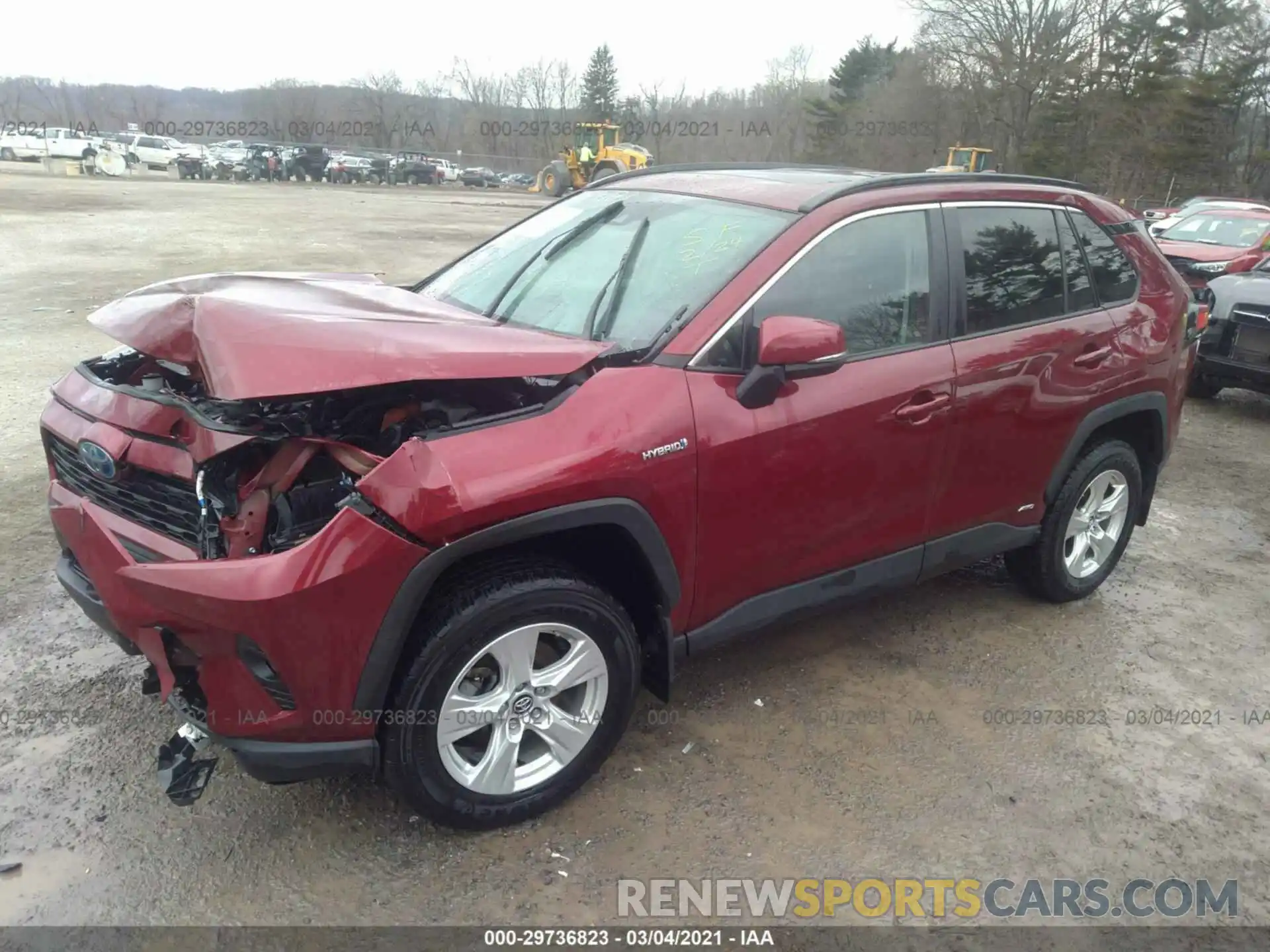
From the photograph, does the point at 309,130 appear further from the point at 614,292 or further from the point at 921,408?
the point at 921,408

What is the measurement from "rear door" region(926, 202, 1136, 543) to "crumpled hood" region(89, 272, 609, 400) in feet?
5.07

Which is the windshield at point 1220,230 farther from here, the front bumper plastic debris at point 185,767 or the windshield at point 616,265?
the front bumper plastic debris at point 185,767

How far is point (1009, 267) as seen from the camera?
11.8 ft

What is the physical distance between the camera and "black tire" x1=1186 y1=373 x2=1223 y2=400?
8125 mm

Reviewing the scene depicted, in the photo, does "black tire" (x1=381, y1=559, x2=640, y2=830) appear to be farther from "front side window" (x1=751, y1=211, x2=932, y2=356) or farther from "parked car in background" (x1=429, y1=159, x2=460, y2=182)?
"parked car in background" (x1=429, y1=159, x2=460, y2=182)

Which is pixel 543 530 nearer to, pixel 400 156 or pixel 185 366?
pixel 185 366

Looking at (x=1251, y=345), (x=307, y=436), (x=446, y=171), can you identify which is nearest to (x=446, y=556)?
(x=307, y=436)

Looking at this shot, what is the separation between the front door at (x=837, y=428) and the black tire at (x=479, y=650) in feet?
1.18

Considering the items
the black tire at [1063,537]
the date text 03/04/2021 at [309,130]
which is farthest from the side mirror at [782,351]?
the date text 03/04/2021 at [309,130]

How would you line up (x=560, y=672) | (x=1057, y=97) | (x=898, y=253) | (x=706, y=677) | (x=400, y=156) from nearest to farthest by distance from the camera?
(x=560, y=672), (x=898, y=253), (x=706, y=677), (x=1057, y=97), (x=400, y=156)

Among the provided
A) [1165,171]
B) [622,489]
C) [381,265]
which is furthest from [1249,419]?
[1165,171]

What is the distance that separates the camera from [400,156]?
50.8 m

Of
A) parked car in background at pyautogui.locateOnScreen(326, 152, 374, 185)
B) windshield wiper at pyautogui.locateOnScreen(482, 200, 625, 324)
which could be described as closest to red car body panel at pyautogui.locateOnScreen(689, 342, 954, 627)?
windshield wiper at pyautogui.locateOnScreen(482, 200, 625, 324)

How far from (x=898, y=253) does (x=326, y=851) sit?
9.11ft
